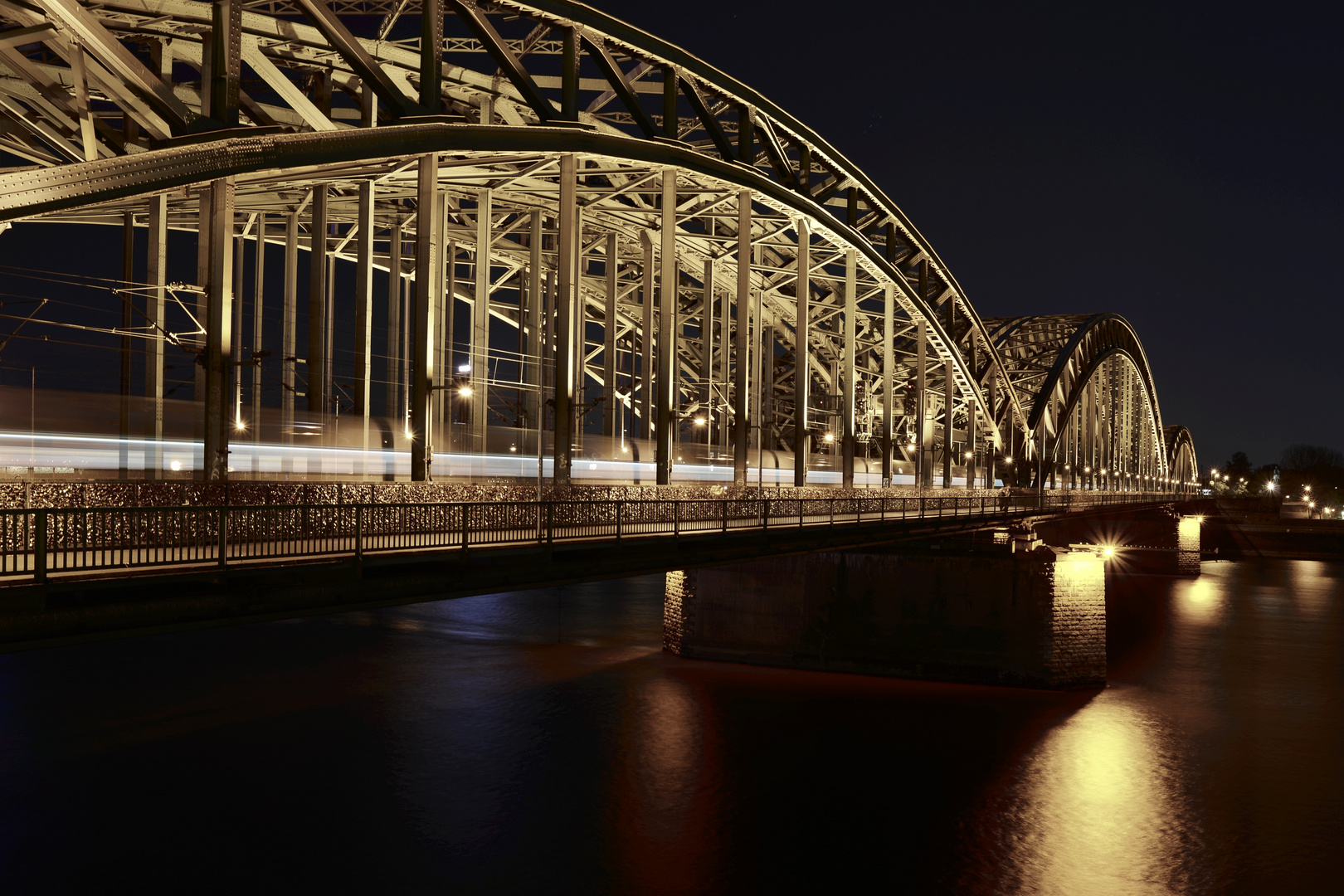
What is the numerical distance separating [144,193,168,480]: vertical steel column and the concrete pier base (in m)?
19.2

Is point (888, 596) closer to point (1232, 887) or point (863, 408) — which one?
point (1232, 887)

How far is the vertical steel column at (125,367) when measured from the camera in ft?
70.3

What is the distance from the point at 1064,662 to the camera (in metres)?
36.9

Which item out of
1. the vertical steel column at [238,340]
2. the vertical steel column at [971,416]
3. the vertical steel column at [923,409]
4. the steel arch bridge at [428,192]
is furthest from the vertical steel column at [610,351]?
the vertical steel column at [971,416]

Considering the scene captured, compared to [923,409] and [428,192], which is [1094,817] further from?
[923,409]

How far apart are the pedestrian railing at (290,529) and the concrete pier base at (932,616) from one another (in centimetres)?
976

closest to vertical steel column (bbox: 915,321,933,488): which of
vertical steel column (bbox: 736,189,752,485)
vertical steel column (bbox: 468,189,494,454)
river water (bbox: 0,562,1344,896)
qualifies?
river water (bbox: 0,562,1344,896)

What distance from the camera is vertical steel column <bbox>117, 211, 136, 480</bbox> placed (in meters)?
21.4

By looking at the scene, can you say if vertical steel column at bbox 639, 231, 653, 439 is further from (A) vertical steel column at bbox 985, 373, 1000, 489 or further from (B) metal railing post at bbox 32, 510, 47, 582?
(A) vertical steel column at bbox 985, 373, 1000, 489

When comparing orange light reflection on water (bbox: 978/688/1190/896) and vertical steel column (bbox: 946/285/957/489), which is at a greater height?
vertical steel column (bbox: 946/285/957/489)

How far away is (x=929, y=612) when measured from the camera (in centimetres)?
3803

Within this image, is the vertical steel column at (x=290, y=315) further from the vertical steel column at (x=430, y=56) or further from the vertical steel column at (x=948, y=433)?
the vertical steel column at (x=948, y=433)

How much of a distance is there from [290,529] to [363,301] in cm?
1694

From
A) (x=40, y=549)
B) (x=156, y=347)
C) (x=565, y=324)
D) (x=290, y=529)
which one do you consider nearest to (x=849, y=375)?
(x=565, y=324)
